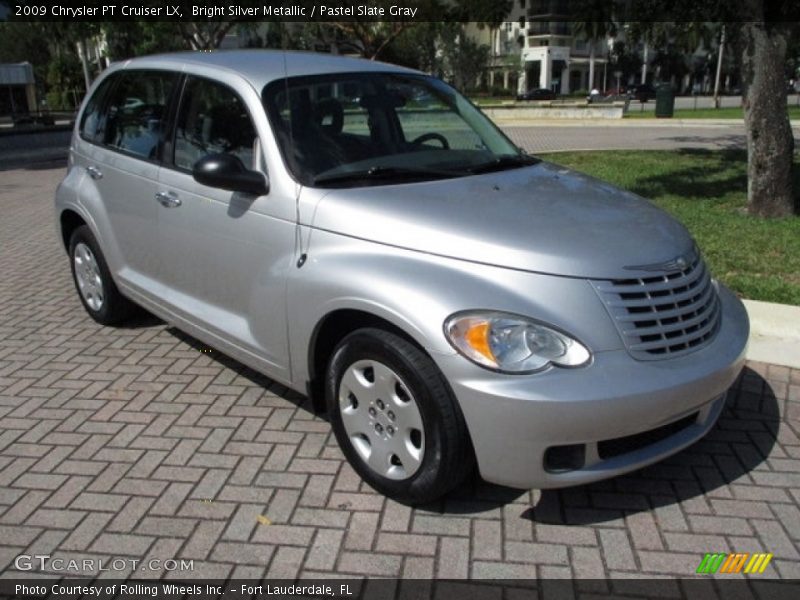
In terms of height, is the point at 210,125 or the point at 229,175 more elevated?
the point at 210,125

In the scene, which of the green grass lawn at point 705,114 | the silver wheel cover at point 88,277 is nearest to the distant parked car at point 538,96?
the green grass lawn at point 705,114

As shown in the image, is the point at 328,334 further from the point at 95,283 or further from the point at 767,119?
the point at 767,119

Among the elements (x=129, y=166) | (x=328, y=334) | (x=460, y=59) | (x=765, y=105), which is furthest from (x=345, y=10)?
(x=328, y=334)

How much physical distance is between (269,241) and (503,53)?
9243 centimetres

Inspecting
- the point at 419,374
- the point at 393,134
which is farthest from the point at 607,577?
the point at 393,134

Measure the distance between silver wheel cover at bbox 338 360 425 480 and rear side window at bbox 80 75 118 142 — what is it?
308 centimetres

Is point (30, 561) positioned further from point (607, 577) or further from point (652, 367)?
point (652, 367)

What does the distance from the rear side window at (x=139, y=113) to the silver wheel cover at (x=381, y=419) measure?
2.10 meters

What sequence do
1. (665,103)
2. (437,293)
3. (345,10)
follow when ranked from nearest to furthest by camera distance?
(437,293), (665,103), (345,10)

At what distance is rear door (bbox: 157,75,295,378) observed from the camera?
346 centimetres

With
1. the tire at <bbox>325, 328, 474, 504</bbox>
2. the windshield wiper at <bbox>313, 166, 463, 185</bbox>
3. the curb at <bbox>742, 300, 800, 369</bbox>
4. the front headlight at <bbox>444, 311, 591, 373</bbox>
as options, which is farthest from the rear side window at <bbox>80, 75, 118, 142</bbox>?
the curb at <bbox>742, 300, 800, 369</bbox>

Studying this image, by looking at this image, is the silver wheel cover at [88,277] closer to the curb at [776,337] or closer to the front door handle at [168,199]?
the front door handle at [168,199]

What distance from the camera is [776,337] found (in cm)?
469

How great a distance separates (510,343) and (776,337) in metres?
2.86
